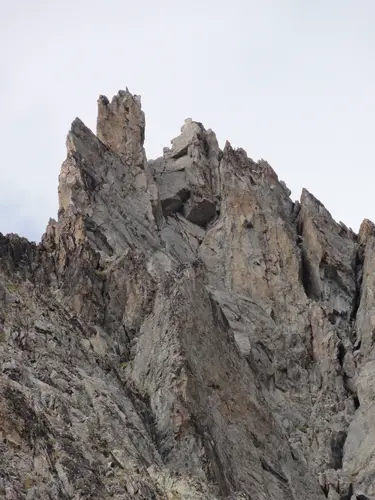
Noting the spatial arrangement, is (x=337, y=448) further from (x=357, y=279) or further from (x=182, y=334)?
(x=357, y=279)

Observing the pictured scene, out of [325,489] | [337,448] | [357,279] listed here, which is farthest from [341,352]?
[325,489]

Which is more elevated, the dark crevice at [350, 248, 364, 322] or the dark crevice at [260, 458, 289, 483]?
the dark crevice at [350, 248, 364, 322]

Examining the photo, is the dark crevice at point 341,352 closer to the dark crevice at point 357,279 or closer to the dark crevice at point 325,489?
the dark crevice at point 357,279

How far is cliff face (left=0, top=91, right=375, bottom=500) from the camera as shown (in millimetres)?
31438

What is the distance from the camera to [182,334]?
44812 mm

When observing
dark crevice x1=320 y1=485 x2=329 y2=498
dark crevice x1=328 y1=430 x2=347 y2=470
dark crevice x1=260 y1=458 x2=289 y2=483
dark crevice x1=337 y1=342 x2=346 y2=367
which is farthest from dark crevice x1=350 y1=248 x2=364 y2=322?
dark crevice x1=260 y1=458 x2=289 y2=483

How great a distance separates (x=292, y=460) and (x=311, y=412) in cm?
873

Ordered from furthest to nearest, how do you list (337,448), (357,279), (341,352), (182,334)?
(357,279), (341,352), (337,448), (182,334)

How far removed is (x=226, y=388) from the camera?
44.3m

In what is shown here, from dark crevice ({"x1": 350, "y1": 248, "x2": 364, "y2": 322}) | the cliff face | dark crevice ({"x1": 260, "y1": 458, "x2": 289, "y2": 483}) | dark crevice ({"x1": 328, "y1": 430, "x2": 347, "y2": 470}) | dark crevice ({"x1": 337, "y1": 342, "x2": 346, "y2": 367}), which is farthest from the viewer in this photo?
dark crevice ({"x1": 350, "y1": 248, "x2": 364, "y2": 322})

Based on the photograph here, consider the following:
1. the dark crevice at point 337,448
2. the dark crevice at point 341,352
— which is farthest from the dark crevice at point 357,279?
the dark crevice at point 337,448

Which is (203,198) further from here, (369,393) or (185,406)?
(185,406)

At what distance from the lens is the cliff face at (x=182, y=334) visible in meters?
31.4

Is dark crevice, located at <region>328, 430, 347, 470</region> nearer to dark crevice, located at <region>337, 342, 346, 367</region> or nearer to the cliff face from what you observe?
the cliff face
